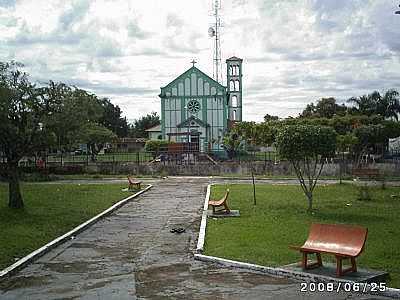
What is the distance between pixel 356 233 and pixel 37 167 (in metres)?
36.6

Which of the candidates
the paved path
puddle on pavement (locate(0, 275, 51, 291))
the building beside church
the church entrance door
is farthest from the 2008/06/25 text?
the building beside church

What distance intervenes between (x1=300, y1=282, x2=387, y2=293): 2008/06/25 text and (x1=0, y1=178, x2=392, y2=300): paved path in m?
0.21

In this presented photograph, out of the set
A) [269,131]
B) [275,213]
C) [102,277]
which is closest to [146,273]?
[102,277]

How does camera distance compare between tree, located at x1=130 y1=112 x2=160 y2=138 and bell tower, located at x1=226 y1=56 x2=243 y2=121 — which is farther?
tree, located at x1=130 y1=112 x2=160 y2=138

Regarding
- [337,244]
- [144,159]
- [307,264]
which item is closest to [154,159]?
[144,159]

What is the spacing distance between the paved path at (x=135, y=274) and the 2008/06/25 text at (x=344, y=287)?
0.67ft

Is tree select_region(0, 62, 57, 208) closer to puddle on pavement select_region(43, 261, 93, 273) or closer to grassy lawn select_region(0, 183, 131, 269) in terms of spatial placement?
grassy lawn select_region(0, 183, 131, 269)

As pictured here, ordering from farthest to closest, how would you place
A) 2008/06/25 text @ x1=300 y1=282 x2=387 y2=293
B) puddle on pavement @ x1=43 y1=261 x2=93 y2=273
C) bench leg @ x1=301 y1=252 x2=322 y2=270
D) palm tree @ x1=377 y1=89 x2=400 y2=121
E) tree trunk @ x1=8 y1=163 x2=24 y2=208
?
1. palm tree @ x1=377 y1=89 x2=400 y2=121
2. tree trunk @ x1=8 y1=163 x2=24 y2=208
3. puddle on pavement @ x1=43 y1=261 x2=93 y2=273
4. bench leg @ x1=301 y1=252 x2=322 y2=270
5. 2008/06/25 text @ x1=300 y1=282 x2=387 y2=293

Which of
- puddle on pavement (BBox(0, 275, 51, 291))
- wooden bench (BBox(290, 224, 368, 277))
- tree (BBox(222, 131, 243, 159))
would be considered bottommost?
puddle on pavement (BBox(0, 275, 51, 291))

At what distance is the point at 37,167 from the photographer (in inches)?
1709

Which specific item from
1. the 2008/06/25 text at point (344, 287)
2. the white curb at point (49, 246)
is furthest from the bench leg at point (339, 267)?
the white curb at point (49, 246)

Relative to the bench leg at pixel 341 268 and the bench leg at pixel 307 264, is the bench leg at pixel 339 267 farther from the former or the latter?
the bench leg at pixel 307 264

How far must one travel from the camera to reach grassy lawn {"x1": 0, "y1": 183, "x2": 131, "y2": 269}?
13.2 meters

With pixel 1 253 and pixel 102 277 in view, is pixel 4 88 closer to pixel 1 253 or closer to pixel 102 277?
pixel 1 253
